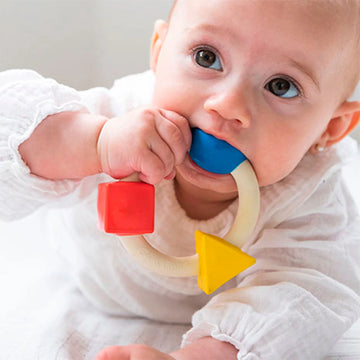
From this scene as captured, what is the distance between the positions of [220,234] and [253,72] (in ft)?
0.82

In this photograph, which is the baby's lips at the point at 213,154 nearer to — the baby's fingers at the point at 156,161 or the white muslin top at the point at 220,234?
the baby's fingers at the point at 156,161

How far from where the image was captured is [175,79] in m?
0.75

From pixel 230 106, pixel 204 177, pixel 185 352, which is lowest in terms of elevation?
pixel 185 352

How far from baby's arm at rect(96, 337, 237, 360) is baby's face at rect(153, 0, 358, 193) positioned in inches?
7.3

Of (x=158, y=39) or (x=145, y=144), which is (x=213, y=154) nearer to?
(x=145, y=144)

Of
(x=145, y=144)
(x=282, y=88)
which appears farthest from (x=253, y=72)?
(x=145, y=144)

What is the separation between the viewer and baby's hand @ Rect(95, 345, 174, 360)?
26.2 inches

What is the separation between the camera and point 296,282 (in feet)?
2.61

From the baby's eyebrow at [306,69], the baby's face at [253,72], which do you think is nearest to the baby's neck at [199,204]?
the baby's face at [253,72]

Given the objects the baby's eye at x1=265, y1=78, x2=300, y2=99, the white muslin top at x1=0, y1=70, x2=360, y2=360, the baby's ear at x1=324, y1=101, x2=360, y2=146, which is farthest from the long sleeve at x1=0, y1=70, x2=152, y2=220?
the baby's ear at x1=324, y1=101, x2=360, y2=146

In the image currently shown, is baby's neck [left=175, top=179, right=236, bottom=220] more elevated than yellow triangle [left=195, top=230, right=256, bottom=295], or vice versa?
yellow triangle [left=195, top=230, right=256, bottom=295]

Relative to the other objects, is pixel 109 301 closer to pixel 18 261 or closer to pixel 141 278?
pixel 141 278

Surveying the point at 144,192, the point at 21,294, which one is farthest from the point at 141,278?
the point at 144,192

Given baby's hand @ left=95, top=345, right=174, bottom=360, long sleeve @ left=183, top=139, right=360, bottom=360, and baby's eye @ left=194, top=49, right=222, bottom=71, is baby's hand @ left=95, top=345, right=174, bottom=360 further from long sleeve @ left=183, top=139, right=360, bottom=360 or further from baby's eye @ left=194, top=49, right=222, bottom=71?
baby's eye @ left=194, top=49, right=222, bottom=71
